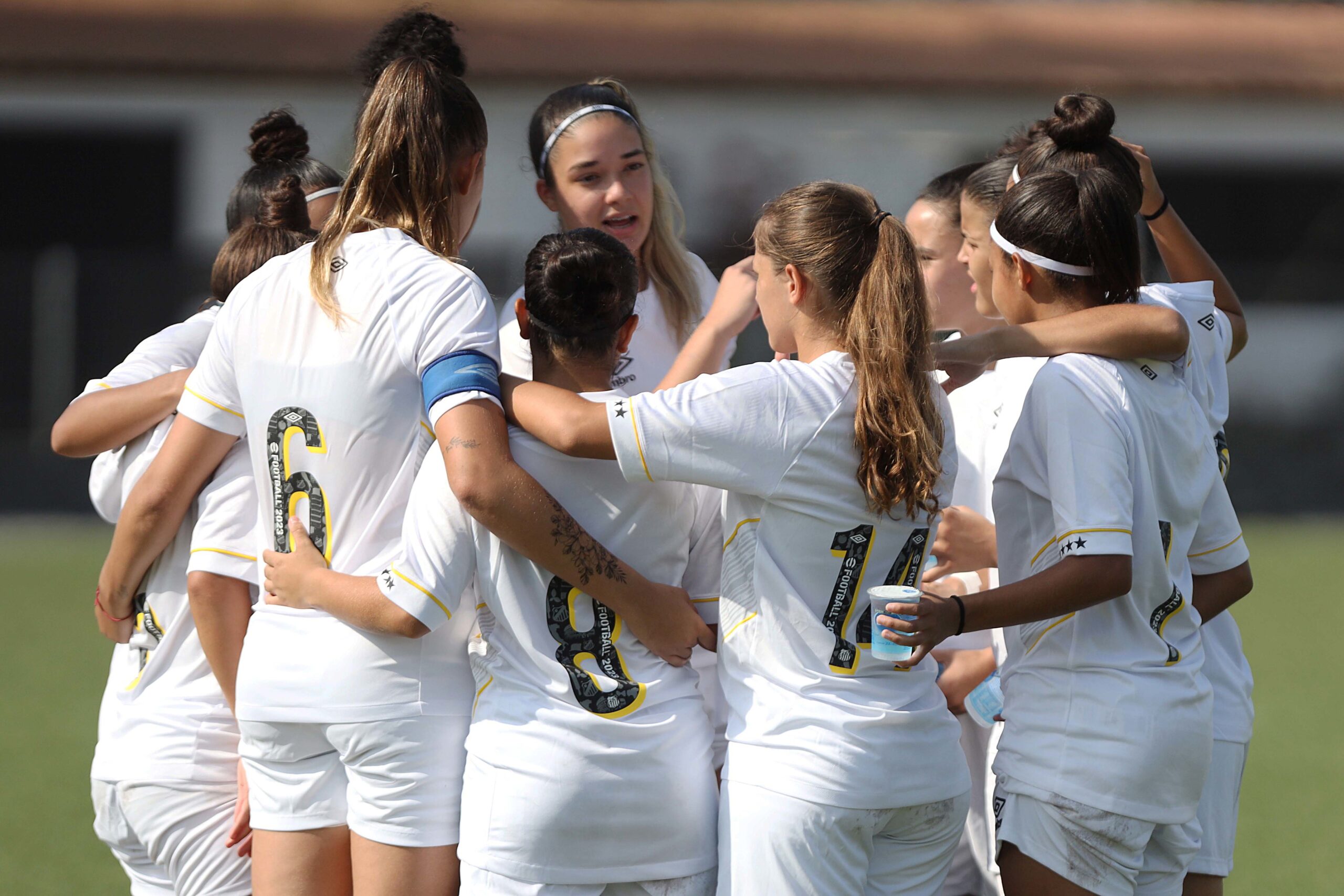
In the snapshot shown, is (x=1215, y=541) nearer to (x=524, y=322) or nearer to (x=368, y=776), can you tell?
(x=524, y=322)

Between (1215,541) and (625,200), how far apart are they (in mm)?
1861

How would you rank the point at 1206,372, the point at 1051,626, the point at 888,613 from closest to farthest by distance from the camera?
1. the point at 888,613
2. the point at 1051,626
3. the point at 1206,372

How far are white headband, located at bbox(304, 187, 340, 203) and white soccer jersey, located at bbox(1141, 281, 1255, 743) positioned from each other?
2101 millimetres

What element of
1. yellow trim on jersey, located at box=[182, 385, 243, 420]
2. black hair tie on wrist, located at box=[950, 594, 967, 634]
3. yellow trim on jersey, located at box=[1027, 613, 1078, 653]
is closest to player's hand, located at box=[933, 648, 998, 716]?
yellow trim on jersey, located at box=[1027, 613, 1078, 653]

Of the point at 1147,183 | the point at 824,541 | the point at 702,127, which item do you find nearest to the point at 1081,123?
the point at 1147,183

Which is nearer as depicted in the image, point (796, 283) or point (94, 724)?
point (796, 283)

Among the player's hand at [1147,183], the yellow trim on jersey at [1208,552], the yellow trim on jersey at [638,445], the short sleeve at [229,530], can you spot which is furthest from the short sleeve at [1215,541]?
the short sleeve at [229,530]

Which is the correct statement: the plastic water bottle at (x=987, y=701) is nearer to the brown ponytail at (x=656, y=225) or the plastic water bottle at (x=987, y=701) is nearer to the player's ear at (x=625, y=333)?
the player's ear at (x=625, y=333)

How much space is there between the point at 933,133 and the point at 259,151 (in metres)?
17.7

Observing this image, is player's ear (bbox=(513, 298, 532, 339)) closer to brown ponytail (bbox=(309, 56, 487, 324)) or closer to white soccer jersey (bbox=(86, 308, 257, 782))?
brown ponytail (bbox=(309, 56, 487, 324))

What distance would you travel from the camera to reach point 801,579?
254 centimetres

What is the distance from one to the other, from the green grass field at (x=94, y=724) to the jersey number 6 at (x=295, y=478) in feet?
12.1

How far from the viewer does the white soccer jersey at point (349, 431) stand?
2578 mm

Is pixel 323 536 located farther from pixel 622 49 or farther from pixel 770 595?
pixel 622 49
